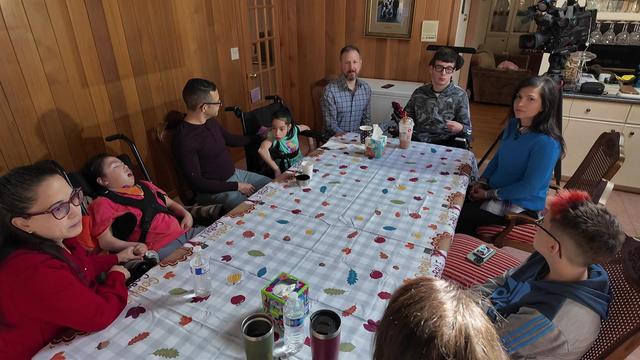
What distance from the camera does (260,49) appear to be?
3.98 m

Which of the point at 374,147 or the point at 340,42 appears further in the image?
the point at 340,42

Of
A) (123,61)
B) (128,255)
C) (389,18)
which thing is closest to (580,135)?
(389,18)

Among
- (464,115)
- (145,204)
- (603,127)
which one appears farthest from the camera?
(603,127)

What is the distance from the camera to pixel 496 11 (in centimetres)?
736

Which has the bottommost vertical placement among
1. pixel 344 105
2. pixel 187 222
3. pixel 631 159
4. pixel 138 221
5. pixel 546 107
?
pixel 631 159

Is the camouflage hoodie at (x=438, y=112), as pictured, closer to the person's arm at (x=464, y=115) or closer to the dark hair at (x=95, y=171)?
the person's arm at (x=464, y=115)

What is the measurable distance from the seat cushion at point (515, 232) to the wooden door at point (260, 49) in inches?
102

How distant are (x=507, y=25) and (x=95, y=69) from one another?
7440mm

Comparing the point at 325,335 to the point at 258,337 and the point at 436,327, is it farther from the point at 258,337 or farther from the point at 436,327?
the point at 436,327

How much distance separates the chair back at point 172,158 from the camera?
88.1 inches

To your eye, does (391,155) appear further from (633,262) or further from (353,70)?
(633,262)

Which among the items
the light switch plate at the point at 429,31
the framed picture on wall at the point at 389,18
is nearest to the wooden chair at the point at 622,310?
the light switch plate at the point at 429,31

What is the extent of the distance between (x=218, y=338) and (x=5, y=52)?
6.52 ft

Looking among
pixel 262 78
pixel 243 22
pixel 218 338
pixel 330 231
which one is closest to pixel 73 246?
pixel 218 338
